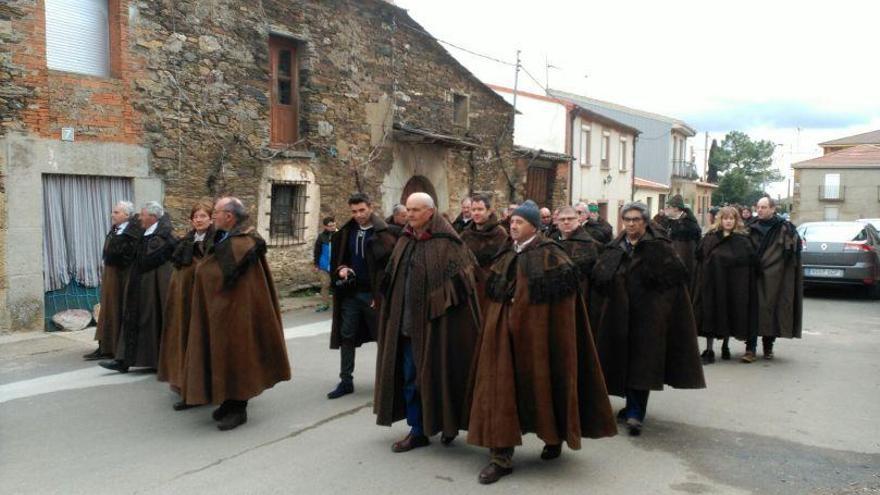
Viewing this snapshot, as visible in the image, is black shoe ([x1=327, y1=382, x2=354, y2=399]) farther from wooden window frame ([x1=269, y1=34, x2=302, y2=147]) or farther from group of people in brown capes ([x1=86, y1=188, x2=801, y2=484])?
wooden window frame ([x1=269, y1=34, x2=302, y2=147])

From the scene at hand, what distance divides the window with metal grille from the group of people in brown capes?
16.9 feet

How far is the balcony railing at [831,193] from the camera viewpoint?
161 feet

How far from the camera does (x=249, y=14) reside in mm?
12305

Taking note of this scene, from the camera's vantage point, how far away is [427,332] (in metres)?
4.93

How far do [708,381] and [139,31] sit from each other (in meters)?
9.22

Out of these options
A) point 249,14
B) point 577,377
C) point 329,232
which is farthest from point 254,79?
point 577,377

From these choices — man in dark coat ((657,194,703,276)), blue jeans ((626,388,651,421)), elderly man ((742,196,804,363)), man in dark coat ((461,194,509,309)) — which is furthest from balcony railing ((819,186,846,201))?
blue jeans ((626,388,651,421))

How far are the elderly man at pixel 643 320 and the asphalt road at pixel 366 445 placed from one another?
1.40 ft

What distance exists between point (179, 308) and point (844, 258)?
13435 mm

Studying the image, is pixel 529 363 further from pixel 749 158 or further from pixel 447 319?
pixel 749 158

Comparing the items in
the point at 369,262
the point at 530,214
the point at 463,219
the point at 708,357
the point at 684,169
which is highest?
the point at 684,169

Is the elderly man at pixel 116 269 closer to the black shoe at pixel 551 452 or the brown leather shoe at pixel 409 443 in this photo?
the brown leather shoe at pixel 409 443

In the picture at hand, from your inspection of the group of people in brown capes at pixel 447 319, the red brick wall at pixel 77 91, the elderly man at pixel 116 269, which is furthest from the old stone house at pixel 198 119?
the group of people in brown capes at pixel 447 319

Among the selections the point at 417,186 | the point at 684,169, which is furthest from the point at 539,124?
the point at 684,169
